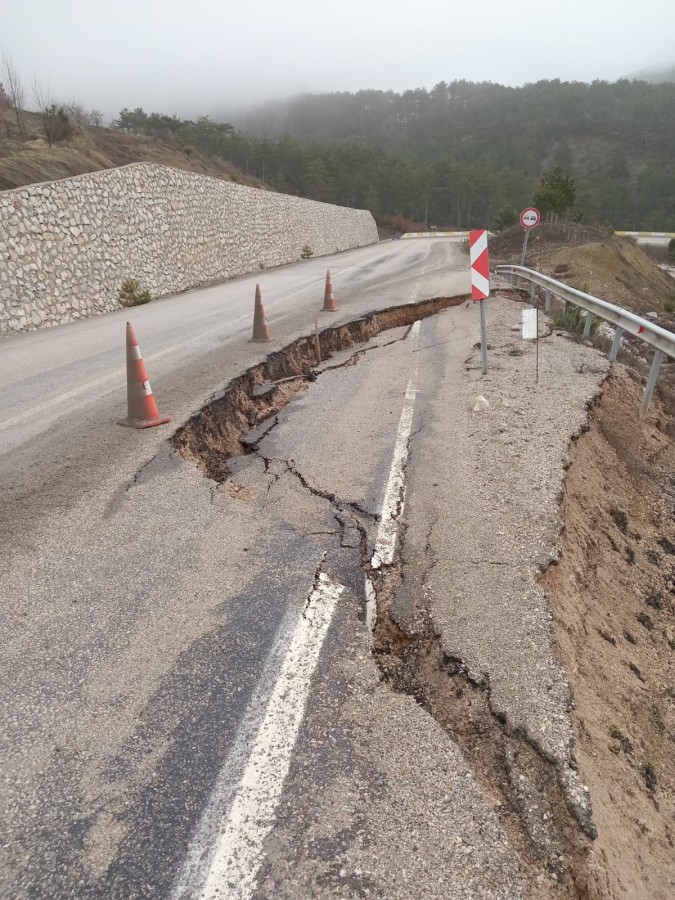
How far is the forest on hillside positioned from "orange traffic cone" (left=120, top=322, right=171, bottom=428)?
156ft

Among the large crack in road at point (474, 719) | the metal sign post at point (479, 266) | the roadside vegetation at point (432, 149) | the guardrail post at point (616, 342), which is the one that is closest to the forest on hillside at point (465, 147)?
the roadside vegetation at point (432, 149)

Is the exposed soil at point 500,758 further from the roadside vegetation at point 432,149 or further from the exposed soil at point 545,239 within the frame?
the exposed soil at point 545,239

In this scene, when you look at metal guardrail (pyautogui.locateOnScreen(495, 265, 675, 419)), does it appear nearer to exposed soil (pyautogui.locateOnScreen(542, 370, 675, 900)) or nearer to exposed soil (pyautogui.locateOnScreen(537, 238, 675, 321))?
exposed soil (pyautogui.locateOnScreen(542, 370, 675, 900))

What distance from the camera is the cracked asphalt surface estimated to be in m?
1.64

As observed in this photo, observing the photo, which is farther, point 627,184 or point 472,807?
point 627,184

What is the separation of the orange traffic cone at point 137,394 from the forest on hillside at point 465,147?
1876 inches

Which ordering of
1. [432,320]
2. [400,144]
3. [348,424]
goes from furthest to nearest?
[400,144] → [432,320] → [348,424]

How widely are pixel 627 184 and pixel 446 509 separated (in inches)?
4692

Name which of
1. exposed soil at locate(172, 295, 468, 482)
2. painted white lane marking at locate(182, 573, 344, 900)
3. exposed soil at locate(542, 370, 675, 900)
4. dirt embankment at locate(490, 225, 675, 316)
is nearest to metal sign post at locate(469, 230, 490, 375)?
exposed soil at locate(542, 370, 675, 900)

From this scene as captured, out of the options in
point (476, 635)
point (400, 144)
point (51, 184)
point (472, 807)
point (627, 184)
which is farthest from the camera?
point (400, 144)

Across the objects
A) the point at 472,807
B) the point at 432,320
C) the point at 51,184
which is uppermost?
the point at 51,184

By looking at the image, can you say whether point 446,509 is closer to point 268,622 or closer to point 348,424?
point 268,622

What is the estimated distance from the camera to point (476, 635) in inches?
99.3

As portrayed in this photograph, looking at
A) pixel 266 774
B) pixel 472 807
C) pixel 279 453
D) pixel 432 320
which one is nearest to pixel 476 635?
pixel 472 807
